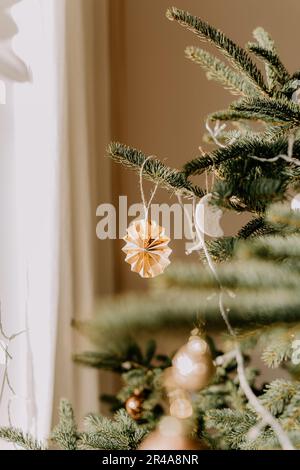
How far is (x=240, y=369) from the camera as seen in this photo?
310mm

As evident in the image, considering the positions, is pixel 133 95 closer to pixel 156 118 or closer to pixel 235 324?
pixel 156 118

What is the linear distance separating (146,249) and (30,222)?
0.66 m

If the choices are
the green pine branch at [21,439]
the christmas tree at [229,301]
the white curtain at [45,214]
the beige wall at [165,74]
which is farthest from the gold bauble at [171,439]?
the beige wall at [165,74]

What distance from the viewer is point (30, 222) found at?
1.15 metres

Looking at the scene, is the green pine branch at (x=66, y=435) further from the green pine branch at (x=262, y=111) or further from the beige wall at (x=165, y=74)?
the beige wall at (x=165, y=74)

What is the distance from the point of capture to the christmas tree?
0.30 m

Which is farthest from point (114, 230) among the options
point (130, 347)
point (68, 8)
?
point (130, 347)

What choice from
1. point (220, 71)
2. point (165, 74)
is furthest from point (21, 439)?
point (165, 74)

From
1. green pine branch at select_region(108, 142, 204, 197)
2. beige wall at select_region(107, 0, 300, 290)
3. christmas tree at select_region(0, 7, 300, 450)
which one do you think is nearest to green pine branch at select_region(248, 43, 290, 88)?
christmas tree at select_region(0, 7, 300, 450)

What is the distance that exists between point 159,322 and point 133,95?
1.38 m

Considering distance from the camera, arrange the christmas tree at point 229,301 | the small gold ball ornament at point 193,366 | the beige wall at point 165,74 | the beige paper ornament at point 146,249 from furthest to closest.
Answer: the beige wall at point 165,74 → the beige paper ornament at point 146,249 → the small gold ball ornament at point 193,366 → the christmas tree at point 229,301

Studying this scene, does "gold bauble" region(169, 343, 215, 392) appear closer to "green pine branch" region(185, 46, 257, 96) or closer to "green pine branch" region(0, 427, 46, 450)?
"green pine branch" region(0, 427, 46, 450)

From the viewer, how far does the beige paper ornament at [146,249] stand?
1.78ft

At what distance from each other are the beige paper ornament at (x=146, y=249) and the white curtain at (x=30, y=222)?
628 mm
